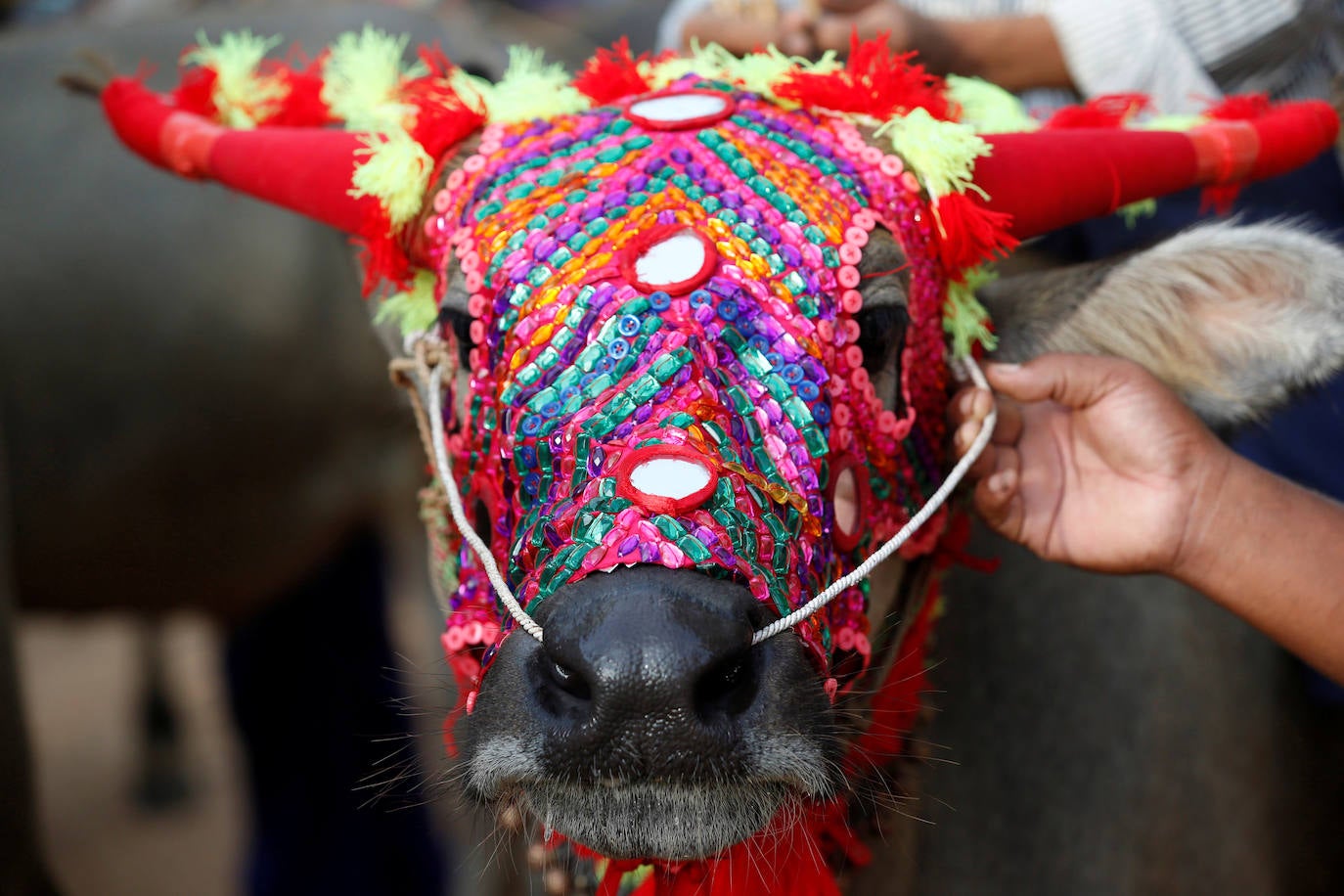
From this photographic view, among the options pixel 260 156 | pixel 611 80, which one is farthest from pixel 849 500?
pixel 260 156

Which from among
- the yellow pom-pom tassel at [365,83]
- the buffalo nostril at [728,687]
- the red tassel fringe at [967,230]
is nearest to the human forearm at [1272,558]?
the red tassel fringe at [967,230]

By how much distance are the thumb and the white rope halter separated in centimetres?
4

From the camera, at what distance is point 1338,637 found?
1697 mm

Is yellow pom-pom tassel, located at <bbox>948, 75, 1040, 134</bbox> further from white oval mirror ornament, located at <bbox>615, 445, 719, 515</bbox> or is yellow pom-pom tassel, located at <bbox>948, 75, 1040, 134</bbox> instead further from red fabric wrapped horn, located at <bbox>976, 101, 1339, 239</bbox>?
white oval mirror ornament, located at <bbox>615, 445, 719, 515</bbox>

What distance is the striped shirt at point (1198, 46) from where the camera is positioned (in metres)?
2.37

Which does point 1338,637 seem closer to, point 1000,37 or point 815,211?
point 815,211

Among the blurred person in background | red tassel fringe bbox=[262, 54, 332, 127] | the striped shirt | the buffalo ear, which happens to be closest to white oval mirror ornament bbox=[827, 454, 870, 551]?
the buffalo ear

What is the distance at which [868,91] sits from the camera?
1.69 metres

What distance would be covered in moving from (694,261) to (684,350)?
135 millimetres

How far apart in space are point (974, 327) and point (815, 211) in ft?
1.19

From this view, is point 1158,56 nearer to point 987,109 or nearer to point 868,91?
point 987,109

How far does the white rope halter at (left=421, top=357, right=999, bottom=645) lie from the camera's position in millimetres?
1307

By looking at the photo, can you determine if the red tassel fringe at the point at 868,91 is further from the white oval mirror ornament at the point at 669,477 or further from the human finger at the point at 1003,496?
the white oval mirror ornament at the point at 669,477

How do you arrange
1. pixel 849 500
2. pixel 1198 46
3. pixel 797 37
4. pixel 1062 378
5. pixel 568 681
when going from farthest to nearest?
pixel 1198 46 → pixel 797 37 → pixel 1062 378 → pixel 849 500 → pixel 568 681
